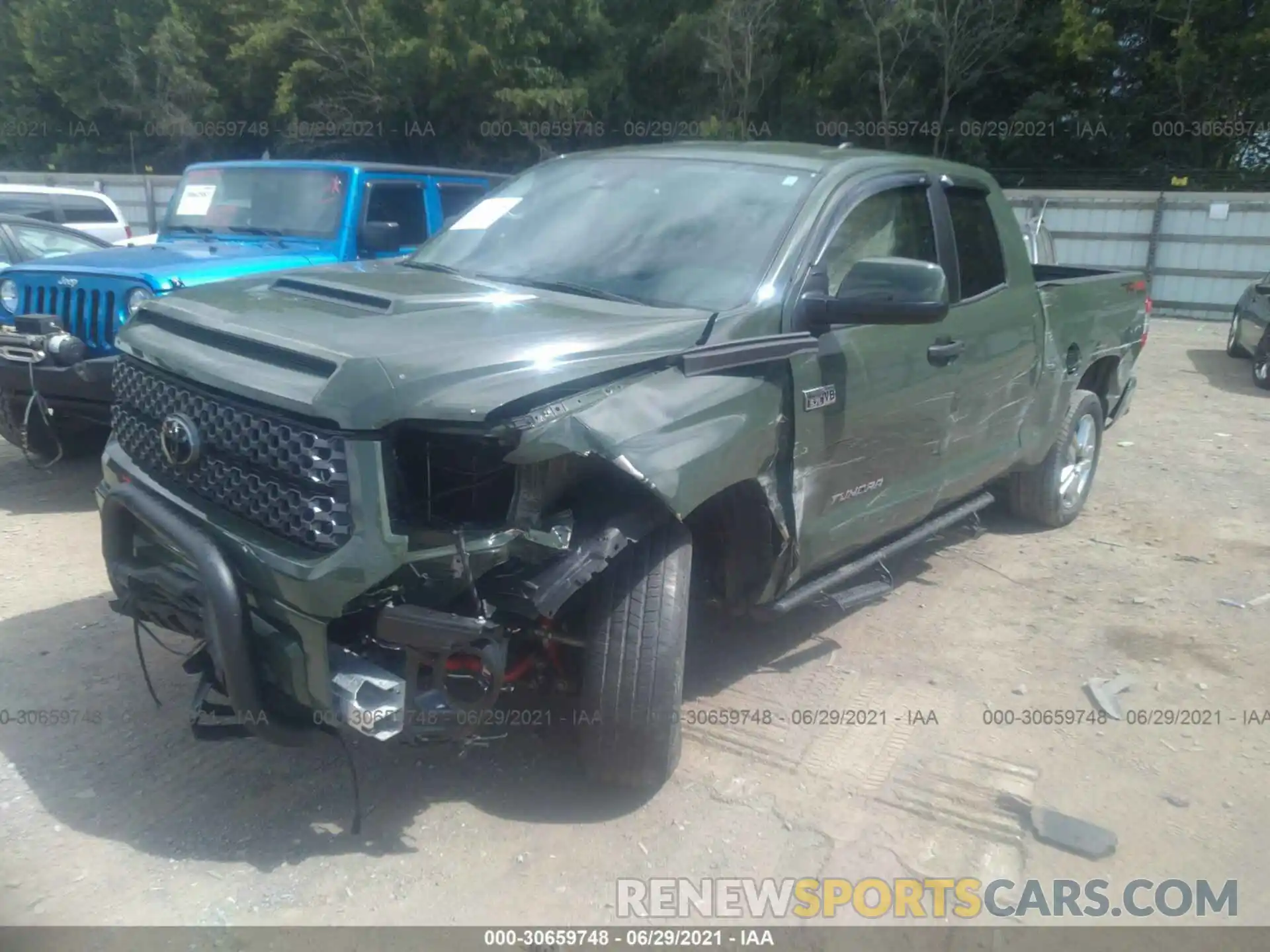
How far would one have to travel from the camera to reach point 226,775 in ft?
11.5

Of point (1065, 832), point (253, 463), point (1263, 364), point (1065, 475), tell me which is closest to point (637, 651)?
point (253, 463)

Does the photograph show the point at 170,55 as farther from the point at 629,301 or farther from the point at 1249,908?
the point at 1249,908

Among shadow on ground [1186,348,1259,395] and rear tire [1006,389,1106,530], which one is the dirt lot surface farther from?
shadow on ground [1186,348,1259,395]

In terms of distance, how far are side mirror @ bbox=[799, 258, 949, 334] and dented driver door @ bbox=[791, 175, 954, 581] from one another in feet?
0.39

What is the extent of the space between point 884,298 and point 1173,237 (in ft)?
52.9

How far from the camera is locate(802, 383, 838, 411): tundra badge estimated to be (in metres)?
3.64

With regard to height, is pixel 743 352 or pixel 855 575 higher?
pixel 743 352

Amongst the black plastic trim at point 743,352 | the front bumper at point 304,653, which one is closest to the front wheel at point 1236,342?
the black plastic trim at point 743,352

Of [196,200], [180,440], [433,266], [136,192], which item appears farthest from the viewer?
[136,192]

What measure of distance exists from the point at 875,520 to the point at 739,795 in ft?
4.07

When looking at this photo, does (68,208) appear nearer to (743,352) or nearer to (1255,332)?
(743,352)

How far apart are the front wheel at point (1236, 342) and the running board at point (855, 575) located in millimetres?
9562

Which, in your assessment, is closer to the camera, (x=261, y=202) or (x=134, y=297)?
(x=134, y=297)

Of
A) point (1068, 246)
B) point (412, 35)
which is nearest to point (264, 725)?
point (1068, 246)
